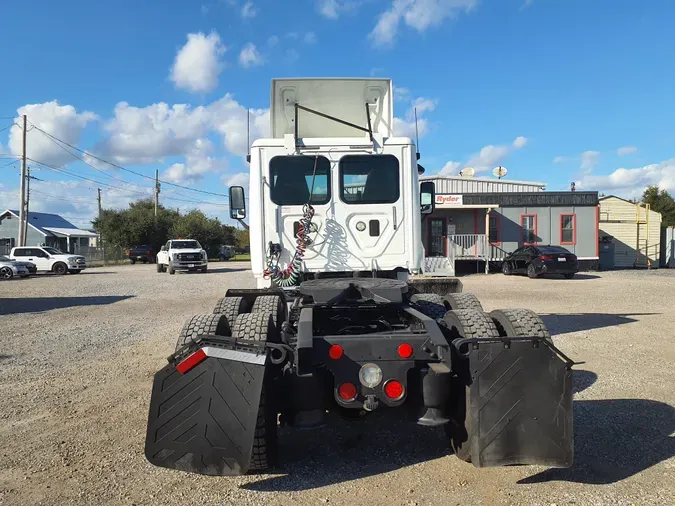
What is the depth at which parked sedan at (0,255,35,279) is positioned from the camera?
26.5 metres

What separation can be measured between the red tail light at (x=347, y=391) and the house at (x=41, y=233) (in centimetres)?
5872

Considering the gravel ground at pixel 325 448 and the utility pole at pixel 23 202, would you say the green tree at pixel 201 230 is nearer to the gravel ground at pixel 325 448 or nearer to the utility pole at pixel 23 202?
the utility pole at pixel 23 202

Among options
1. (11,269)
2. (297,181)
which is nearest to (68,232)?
(11,269)

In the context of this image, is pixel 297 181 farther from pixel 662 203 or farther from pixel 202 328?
pixel 662 203

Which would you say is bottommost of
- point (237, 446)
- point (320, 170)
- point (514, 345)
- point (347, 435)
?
point (347, 435)

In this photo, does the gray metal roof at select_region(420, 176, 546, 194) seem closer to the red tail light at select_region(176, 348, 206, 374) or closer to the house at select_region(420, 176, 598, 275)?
the house at select_region(420, 176, 598, 275)

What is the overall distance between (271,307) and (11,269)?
2722 cm

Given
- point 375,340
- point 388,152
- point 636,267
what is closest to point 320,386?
point 375,340

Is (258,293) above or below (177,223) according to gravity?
below

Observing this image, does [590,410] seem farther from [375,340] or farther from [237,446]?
[237,446]

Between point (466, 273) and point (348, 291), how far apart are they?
21.4 m

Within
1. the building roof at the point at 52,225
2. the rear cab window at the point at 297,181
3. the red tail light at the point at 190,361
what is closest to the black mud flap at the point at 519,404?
the red tail light at the point at 190,361

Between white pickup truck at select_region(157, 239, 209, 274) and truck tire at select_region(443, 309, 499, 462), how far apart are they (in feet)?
82.5

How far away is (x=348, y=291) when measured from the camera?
4.29 meters
